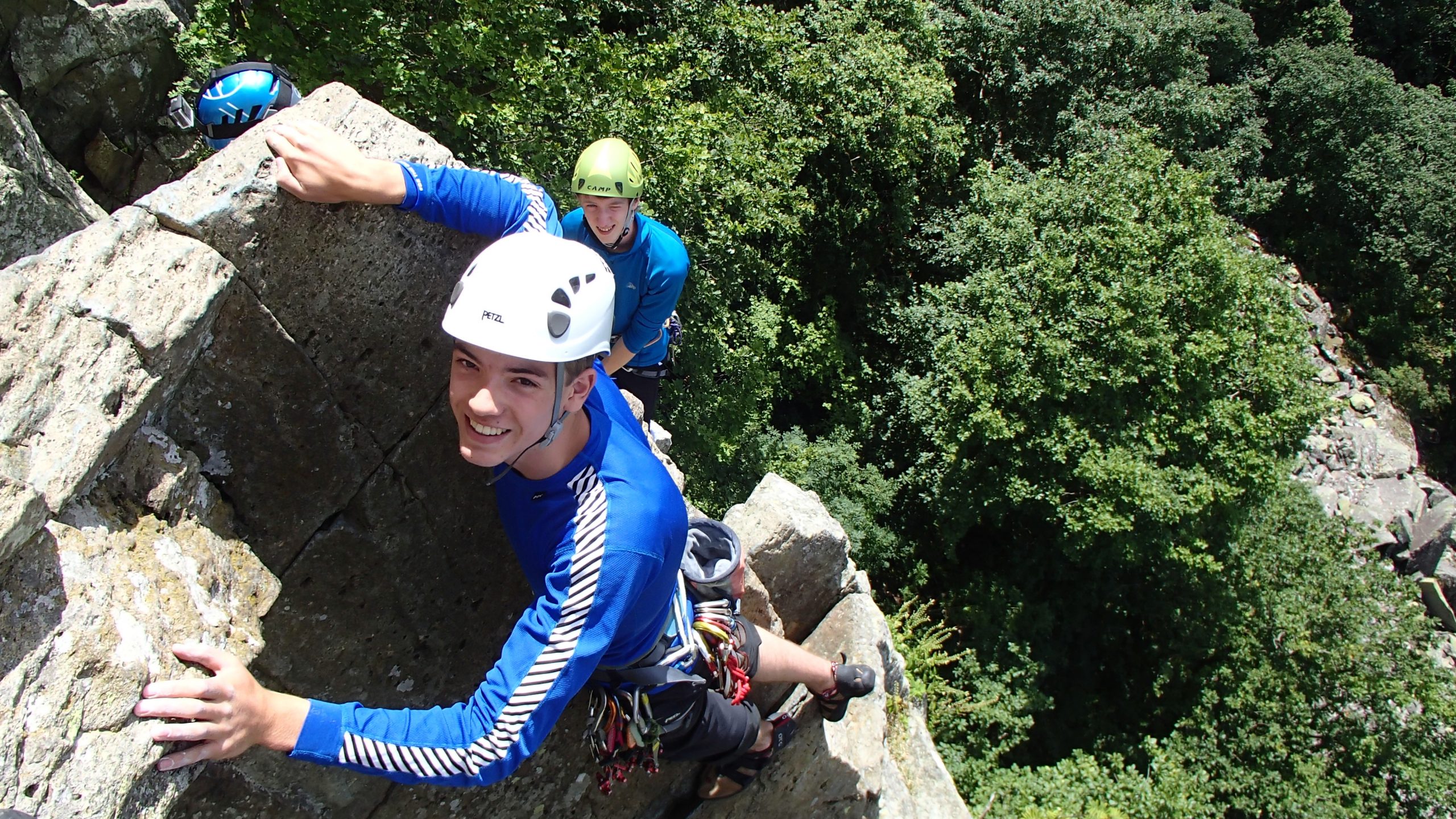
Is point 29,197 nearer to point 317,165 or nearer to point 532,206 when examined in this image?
point 317,165

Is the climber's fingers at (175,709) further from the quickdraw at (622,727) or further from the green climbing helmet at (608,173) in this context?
the green climbing helmet at (608,173)

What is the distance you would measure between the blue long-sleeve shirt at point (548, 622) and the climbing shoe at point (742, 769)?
69.7 inches

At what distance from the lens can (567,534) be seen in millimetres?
2619

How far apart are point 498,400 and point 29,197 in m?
4.35

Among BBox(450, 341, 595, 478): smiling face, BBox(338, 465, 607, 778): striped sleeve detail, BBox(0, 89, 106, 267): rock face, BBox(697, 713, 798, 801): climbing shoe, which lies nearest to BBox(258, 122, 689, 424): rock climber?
BBox(450, 341, 595, 478): smiling face

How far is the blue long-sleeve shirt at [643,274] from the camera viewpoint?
429 cm

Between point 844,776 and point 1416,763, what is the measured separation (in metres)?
13.6

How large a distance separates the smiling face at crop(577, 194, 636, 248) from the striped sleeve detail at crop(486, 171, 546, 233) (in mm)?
920

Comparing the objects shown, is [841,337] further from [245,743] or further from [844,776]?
[245,743]

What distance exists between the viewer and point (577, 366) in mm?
2707

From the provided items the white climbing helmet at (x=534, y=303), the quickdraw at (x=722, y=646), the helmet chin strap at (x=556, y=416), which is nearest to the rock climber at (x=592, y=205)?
the white climbing helmet at (x=534, y=303)

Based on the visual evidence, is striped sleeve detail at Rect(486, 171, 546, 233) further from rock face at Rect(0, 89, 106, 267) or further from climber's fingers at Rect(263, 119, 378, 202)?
rock face at Rect(0, 89, 106, 267)

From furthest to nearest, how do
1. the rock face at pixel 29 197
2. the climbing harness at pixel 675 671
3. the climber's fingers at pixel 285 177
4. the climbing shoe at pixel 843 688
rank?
the rock face at pixel 29 197 → the climbing shoe at pixel 843 688 → the climbing harness at pixel 675 671 → the climber's fingers at pixel 285 177

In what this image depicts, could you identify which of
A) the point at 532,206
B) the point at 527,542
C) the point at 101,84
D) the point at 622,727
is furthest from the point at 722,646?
the point at 101,84
